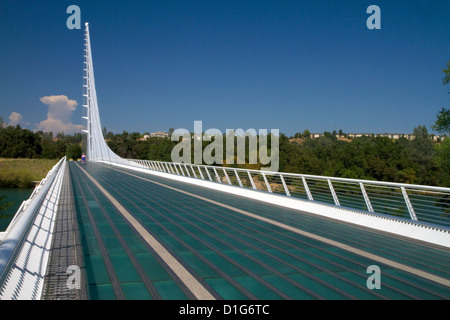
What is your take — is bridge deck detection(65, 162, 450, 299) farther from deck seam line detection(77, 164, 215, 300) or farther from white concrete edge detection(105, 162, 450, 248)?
white concrete edge detection(105, 162, 450, 248)

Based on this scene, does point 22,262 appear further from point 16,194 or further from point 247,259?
point 16,194

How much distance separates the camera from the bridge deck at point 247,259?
12.2 feet

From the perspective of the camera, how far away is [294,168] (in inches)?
2643

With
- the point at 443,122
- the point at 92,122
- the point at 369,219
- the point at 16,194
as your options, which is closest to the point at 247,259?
the point at 369,219

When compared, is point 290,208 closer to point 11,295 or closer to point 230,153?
point 11,295

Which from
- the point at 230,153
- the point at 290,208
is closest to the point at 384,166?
the point at 230,153

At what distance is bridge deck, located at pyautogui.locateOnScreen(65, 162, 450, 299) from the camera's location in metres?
3.72

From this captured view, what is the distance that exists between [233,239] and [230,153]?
6571 centimetres

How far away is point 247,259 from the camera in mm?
4852

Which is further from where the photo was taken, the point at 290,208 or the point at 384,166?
the point at 384,166

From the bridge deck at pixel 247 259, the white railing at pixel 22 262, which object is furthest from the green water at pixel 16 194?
the white railing at pixel 22 262
